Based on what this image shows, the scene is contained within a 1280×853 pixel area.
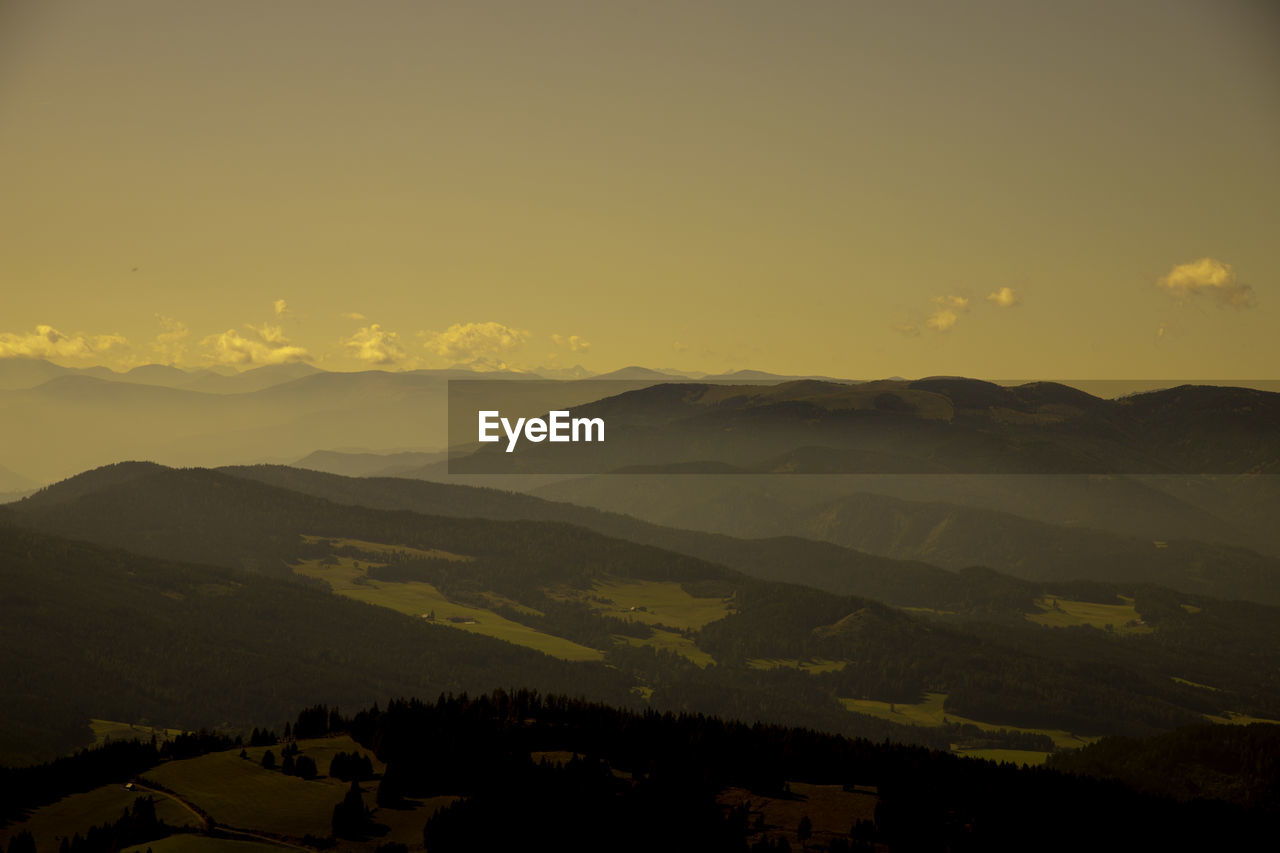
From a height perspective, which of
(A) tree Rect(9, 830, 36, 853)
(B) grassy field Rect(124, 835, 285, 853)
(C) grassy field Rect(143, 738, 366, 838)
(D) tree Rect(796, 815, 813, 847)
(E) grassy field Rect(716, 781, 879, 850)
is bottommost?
(E) grassy field Rect(716, 781, 879, 850)

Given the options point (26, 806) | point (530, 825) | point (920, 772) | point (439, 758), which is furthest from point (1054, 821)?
point (26, 806)

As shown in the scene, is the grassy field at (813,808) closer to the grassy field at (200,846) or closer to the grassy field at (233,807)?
the grassy field at (233,807)

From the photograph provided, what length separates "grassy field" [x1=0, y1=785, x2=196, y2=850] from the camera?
78.8 meters

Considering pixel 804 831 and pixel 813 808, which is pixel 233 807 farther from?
pixel 813 808

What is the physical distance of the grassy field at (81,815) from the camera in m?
78.8

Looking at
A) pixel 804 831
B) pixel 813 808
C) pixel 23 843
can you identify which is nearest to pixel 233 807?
pixel 23 843

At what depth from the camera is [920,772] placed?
11025 centimetres

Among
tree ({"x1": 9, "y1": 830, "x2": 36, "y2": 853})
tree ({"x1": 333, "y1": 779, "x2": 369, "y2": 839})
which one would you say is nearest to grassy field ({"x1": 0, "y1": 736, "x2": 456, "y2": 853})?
tree ({"x1": 333, "y1": 779, "x2": 369, "y2": 839})

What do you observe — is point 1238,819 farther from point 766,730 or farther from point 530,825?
point 530,825

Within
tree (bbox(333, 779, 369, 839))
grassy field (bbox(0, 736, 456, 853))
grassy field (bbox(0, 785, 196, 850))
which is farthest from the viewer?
grassy field (bbox(0, 785, 196, 850))

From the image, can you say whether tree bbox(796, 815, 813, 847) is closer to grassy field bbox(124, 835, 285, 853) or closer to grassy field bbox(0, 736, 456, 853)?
grassy field bbox(0, 736, 456, 853)

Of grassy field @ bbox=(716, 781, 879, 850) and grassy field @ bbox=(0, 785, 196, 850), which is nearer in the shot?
grassy field @ bbox=(0, 785, 196, 850)

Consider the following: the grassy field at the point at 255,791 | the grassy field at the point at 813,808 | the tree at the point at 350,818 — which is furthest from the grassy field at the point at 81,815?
the grassy field at the point at 813,808

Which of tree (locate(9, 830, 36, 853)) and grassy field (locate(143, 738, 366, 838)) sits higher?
tree (locate(9, 830, 36, 853))
